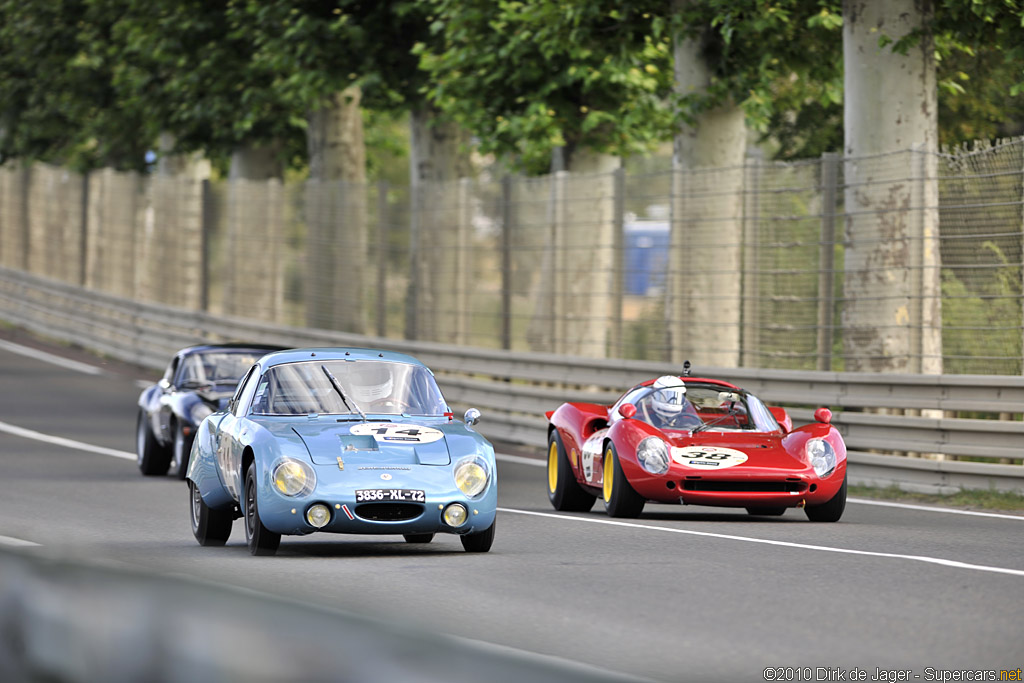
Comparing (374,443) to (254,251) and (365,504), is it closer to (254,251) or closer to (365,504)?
(365,504)

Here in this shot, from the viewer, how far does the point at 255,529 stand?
10188 millimetres

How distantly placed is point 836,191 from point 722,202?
2142mm

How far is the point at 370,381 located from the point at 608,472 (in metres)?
2.73

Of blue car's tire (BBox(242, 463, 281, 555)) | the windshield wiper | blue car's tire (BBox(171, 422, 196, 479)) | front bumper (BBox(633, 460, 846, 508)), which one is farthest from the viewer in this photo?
blue car's tire (BBox(171, 422, 196, 479))

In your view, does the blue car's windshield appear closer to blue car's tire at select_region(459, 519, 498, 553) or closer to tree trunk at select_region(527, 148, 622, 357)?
blue car's tire at select_region(459, 519, 498, 553)

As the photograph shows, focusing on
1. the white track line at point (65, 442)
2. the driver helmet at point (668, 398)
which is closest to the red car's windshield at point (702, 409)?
the driver helmet at point (668, 398)

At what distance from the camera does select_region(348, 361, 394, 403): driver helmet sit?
37.0 ft

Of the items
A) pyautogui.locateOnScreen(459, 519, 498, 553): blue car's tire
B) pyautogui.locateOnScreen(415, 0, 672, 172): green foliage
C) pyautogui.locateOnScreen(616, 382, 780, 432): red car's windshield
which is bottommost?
pyautogui.locateOnScreen(459, 519, 498, 553): blue car's tire

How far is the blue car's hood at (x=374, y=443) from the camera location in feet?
33.1

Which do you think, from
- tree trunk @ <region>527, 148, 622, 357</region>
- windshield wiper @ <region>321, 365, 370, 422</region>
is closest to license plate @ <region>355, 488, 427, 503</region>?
windshield wiper @ <region>321, 365, 370, 422</region>

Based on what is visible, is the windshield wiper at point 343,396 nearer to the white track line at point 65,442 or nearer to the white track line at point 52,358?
the white track line at point 65,442

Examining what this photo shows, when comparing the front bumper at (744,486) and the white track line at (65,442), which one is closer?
the front bumper at (744,486)

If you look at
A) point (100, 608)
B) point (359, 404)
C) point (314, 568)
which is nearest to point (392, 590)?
point (314, 568)

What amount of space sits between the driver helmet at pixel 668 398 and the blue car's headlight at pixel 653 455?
2.60 ft
